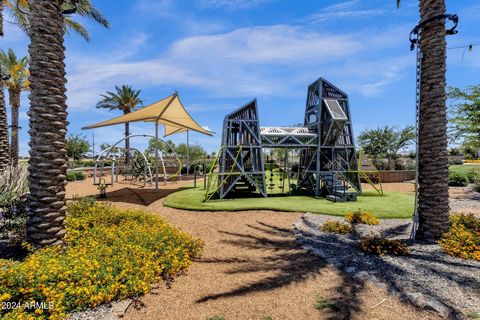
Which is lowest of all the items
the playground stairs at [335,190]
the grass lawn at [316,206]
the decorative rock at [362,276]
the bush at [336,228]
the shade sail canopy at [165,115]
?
the decorative rock at [362,276]

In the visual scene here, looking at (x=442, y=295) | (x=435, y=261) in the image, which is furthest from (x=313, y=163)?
(x=442, y=295)

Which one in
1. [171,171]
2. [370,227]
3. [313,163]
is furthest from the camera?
[171,171]

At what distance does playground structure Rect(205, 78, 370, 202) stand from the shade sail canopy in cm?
452

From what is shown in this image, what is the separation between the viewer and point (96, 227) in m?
6.78

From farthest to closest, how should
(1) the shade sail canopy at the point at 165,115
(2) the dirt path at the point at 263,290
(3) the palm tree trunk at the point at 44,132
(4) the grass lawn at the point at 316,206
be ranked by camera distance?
(1) the shade sail canopy at the point at 165,115
(4) the grass lawn at the point at 316,206
(3) the palm tree trunk at the point at 44,132
(2) the dirt path at the point at 263,290

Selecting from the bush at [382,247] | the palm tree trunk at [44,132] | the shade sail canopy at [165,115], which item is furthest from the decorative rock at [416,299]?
the shade sail canopy at [165,115]

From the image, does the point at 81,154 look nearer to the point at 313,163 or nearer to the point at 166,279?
the point at 313,163

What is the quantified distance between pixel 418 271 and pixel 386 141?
38.2m

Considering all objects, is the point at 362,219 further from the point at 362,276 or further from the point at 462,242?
the point at 362,276

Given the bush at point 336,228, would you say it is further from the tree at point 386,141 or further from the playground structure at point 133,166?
the tree at point 386,141

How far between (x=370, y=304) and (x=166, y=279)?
3520mm

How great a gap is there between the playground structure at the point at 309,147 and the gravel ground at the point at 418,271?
6890 mm

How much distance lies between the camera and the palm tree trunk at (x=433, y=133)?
6805 millimetres

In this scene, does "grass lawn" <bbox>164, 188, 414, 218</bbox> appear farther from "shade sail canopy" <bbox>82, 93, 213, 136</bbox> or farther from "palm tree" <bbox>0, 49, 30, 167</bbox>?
"palm tree" <bbox>0, 49, 30, 167</bbox>
